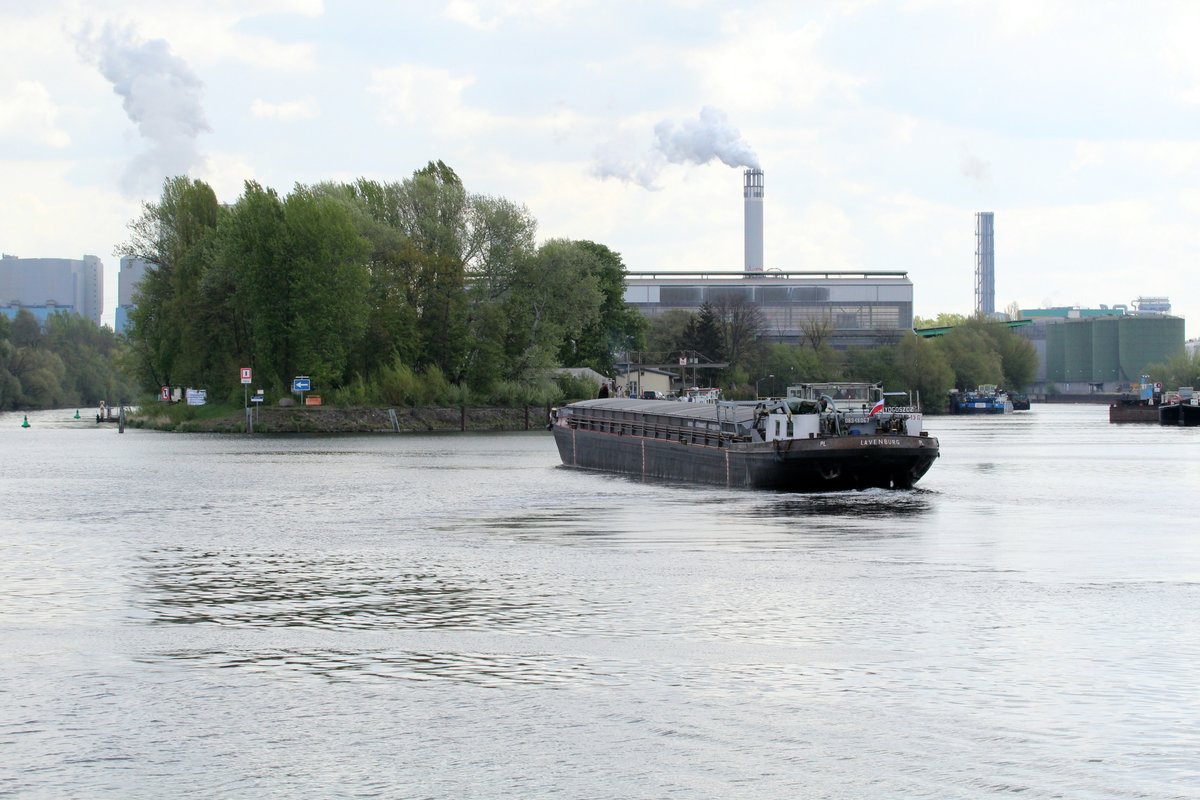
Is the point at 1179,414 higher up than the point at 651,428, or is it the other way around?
the point at 651,428

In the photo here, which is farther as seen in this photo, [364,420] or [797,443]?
[364,420]

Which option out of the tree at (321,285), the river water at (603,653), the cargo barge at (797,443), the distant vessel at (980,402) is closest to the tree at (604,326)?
the tree at (321,285)

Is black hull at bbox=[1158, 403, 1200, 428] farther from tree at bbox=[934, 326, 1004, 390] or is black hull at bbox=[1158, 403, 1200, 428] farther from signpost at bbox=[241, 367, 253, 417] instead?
signpost at bbox=[241, 367, 253, 417]

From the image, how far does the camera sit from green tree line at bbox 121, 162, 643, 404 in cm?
10000

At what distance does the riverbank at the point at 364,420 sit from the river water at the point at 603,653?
205 feet

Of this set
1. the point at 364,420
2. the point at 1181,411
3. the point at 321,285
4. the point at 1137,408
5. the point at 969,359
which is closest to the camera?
the point at 321,285

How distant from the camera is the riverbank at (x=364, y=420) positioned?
101562 millimetres

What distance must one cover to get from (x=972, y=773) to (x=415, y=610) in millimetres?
10846

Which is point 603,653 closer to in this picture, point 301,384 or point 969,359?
point 301,384

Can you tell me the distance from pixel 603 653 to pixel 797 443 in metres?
26.6

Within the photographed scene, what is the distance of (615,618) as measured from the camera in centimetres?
2127

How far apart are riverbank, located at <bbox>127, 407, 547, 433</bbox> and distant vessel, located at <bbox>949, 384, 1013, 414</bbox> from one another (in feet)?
252

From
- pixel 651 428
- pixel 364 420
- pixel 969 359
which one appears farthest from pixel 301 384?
pixel 969 359

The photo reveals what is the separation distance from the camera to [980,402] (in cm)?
17238
